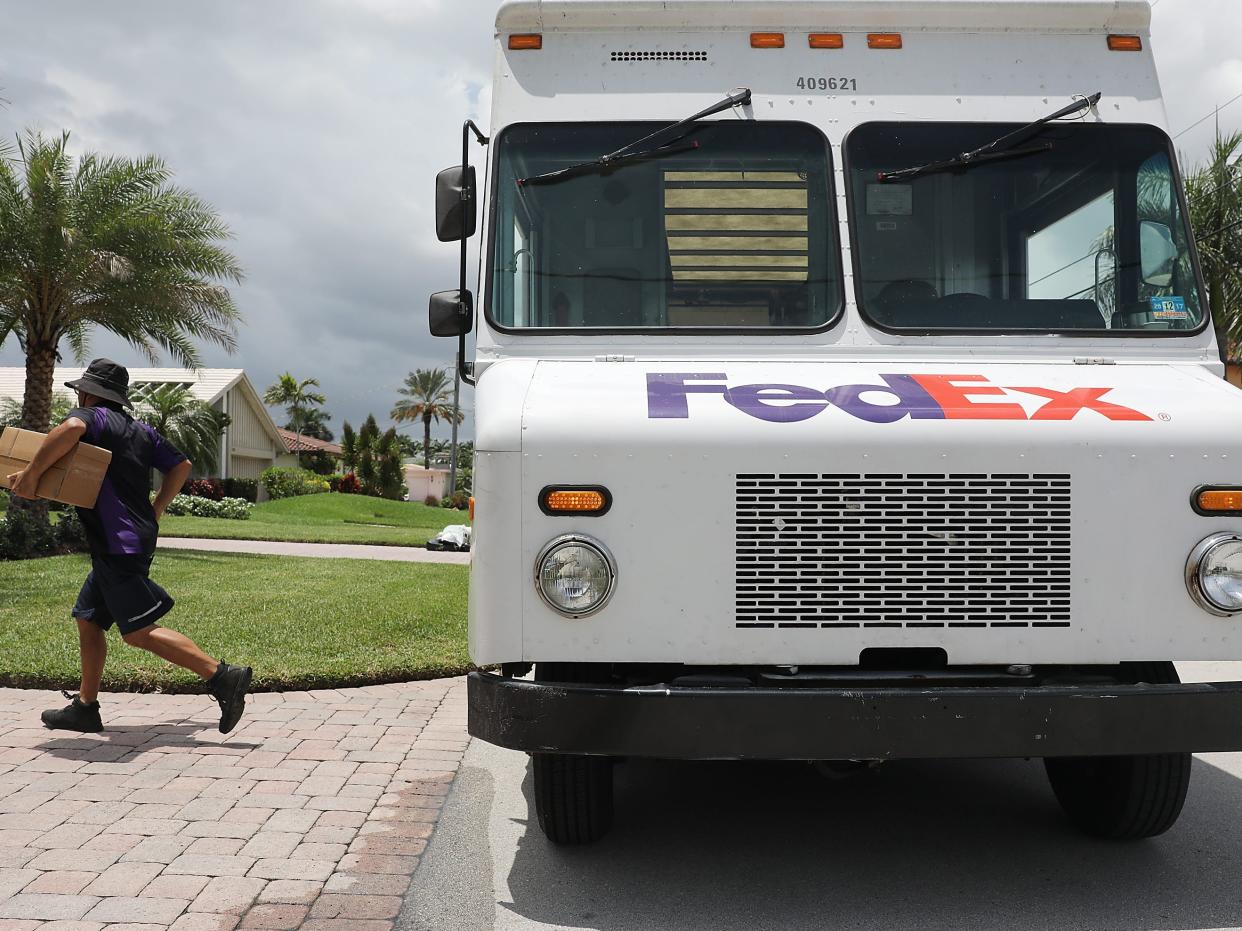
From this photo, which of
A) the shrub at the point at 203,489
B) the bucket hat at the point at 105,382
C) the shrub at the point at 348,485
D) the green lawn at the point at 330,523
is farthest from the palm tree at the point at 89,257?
the shrub at the point at 348,485

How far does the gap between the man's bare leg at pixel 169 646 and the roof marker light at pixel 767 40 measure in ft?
12.6

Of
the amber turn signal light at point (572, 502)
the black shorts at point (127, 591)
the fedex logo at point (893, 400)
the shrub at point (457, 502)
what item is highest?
the fedex logo at point (893, 400)

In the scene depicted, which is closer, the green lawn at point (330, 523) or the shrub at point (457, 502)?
the green lawn at point (330, 523)

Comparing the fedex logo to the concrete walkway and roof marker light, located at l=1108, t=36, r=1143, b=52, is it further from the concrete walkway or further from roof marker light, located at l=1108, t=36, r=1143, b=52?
the concrete walkway

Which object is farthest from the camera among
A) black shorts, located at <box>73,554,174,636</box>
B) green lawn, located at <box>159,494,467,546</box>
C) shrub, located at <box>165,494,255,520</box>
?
shrub, located at <box>165,494,255,520</box>

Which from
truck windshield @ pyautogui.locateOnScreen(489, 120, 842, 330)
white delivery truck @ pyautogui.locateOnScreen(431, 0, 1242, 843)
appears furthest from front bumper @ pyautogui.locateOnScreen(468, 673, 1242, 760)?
truck windshield @ pyautogui.locateOnScreen(489, 120, 842, 330)

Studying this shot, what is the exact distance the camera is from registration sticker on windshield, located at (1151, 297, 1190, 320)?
4336mm

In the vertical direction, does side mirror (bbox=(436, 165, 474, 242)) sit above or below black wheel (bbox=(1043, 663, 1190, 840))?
above

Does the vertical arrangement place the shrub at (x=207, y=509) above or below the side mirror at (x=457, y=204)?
below

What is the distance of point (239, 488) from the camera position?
41.0 m

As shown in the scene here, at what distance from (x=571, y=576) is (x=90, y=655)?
3.37m

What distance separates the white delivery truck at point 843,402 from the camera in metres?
3.43

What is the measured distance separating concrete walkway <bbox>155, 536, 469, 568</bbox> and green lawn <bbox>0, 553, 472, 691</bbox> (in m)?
4.34

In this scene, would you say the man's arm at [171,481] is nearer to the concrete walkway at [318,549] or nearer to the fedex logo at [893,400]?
the fedex logo at [893,400]
